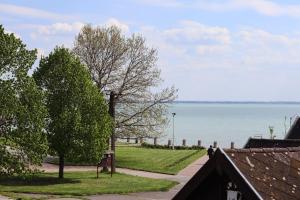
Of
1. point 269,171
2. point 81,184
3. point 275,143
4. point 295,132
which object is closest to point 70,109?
point 81,184

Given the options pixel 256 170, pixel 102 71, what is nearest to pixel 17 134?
pixel 102 71

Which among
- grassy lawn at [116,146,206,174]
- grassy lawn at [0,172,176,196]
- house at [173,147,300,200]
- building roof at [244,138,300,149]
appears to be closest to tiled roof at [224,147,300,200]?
house at [173,147,300,200]

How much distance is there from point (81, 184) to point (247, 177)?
24266mm

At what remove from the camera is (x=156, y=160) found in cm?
4403

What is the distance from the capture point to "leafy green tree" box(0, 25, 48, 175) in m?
25.6

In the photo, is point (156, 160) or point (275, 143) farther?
point (156, 160)

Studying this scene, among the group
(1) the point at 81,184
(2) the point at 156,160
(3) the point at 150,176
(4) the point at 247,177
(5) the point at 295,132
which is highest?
(5) the point at 295,132

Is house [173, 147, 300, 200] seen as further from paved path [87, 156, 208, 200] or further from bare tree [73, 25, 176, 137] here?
bare tree [73, 25, 176, 137]

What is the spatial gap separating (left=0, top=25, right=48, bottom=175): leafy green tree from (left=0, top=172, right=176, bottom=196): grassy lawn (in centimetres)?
206

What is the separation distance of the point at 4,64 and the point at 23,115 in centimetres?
247

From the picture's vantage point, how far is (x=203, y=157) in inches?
1924

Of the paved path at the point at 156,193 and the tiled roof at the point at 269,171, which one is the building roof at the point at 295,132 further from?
the tiled roof at the point at 269,171

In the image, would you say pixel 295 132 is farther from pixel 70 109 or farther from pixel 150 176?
pixel 150 176

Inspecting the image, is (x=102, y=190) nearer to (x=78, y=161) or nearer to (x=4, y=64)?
(x=78, y=161)
